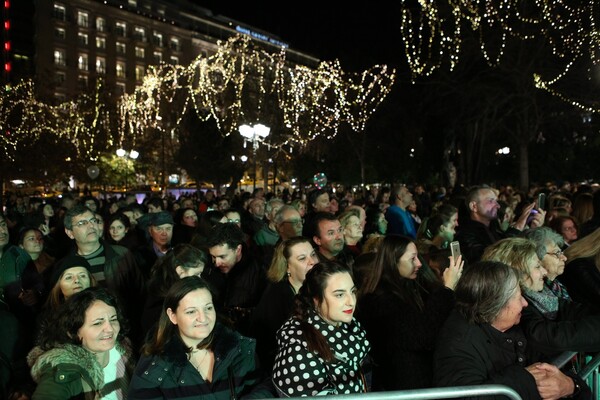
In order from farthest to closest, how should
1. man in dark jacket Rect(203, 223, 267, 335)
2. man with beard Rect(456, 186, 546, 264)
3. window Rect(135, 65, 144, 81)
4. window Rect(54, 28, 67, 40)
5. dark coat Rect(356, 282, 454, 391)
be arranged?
1. window Rect(135, 65, 144, 81)
2. window Rect(54, 28, 67, 40)
3. man with beard Rect(456, 186, 546, 264)
4. man in dark jacket Rect(203, 223, 267, 335)
5. dark coat Rect(356, 282, 454, 391)

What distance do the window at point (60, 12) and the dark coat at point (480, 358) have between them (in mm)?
81019

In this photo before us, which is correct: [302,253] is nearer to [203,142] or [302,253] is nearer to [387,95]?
[387,95]

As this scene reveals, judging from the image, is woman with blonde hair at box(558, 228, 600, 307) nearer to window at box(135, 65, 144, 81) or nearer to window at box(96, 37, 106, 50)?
window at box(96, 37, 106, 50)

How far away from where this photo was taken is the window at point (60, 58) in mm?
74438

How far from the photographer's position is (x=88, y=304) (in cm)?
355

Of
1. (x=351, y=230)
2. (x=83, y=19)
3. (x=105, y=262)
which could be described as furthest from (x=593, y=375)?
(x=83, y=19)

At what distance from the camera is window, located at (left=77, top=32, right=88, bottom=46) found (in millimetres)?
76875

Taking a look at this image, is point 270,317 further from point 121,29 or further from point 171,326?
point 121,29

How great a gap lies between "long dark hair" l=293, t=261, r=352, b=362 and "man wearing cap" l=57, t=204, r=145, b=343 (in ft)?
9.27

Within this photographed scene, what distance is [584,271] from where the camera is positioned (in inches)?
195

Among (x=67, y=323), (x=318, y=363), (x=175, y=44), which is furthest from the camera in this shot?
(x=175, y=44)

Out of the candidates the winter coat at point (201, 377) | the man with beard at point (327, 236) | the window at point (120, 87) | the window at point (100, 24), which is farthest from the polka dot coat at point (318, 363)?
the window at point (120, 87)

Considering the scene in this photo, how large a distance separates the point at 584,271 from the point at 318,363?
9.75 feet

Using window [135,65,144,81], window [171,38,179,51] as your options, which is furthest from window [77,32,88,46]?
window [171,38,179,51]
